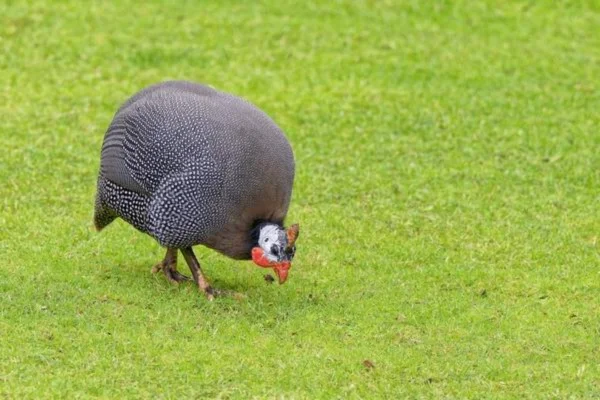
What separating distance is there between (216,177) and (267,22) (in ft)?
18.0

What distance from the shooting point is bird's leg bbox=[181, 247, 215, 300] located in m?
7.02

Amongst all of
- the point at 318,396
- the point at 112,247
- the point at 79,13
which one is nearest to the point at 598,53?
the point at 79,13

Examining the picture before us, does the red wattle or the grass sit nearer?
the grass

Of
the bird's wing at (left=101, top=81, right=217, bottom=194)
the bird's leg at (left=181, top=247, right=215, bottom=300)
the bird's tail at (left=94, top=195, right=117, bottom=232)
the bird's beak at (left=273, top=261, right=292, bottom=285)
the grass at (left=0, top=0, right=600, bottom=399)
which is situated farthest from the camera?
the bird's tail at (left=94, top=195, right=117, bottom=232)

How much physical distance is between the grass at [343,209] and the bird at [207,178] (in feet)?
1.31

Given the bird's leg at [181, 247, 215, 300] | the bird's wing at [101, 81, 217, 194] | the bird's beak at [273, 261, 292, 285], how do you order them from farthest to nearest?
the bird's leg at [181, 247, 215, 300] < the bird's wing at [101, 81, 217, 194] < the bird's beak at [273, 261, 292, 285]

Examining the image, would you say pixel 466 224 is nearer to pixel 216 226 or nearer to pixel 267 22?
pixel 216 226

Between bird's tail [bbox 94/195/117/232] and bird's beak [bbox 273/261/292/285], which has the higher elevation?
bird's beak [bbox 273/261/292/285]

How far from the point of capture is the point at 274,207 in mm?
6750

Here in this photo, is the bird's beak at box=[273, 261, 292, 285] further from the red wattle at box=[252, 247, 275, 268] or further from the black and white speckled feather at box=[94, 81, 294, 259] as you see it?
the black and white speckled feather at box=[94, 81, 294, 259]

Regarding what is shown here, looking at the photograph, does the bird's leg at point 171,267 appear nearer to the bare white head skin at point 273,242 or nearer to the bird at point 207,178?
the bird at point 207,178

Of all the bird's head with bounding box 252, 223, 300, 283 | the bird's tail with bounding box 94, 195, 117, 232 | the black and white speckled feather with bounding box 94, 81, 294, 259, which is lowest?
the bird's tail with bounding box 94, 195, 117, 232

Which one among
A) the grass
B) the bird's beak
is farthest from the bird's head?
the grass

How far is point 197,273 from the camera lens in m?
7.08
